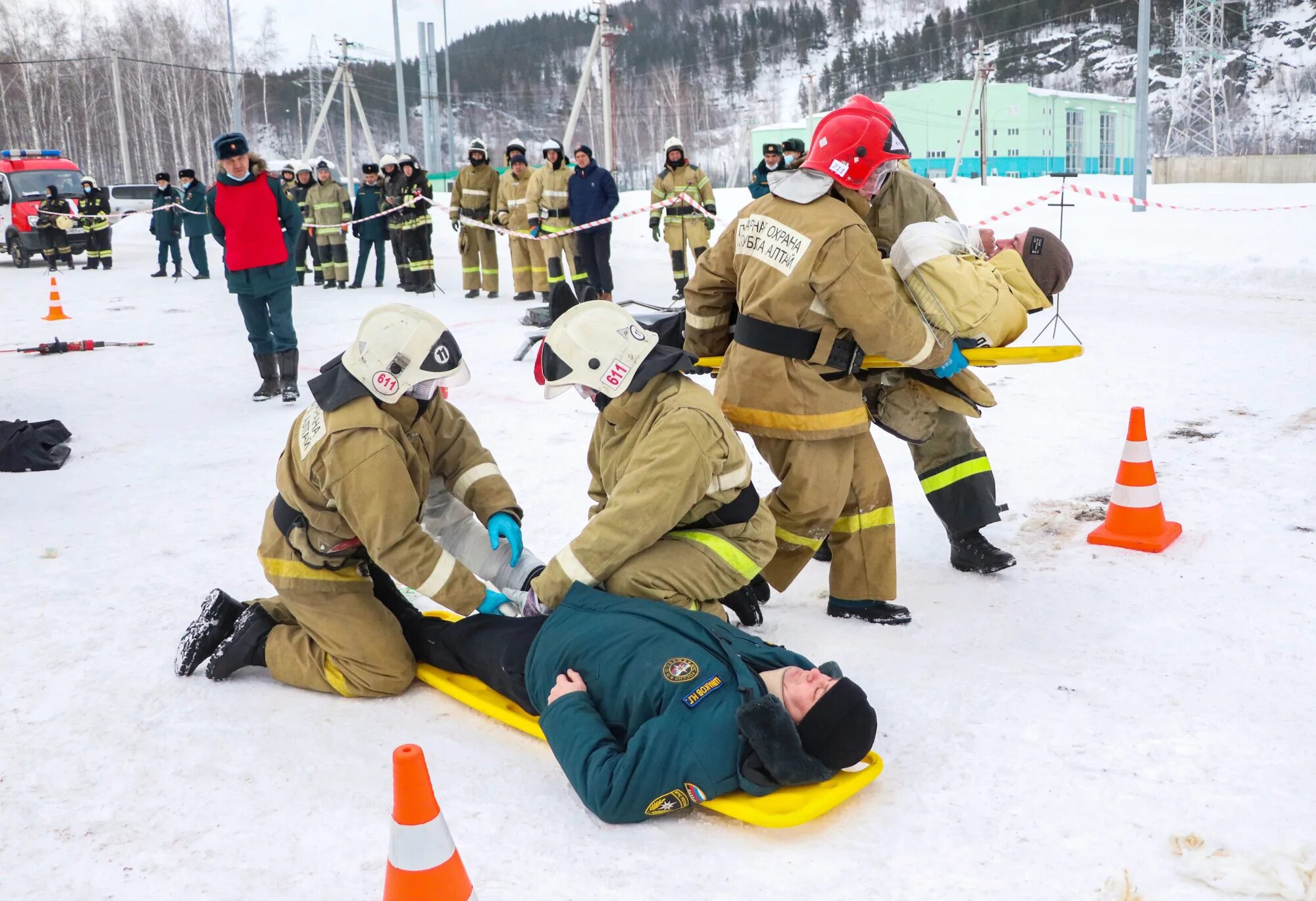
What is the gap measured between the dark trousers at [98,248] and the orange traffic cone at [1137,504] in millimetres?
19877

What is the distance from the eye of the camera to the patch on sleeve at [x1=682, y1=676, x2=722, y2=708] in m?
2.56

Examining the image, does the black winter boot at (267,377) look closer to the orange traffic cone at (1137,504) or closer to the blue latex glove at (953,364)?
the blue latex glove at (953,364)

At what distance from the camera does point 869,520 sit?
12.2 feet

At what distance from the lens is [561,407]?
7.25 m

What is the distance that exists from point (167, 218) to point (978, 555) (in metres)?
16.4

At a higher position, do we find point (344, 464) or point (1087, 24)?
point (1087, 24)

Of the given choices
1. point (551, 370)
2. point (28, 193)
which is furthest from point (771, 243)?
point (28, 193)

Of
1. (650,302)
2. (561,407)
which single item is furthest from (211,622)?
(650,302)

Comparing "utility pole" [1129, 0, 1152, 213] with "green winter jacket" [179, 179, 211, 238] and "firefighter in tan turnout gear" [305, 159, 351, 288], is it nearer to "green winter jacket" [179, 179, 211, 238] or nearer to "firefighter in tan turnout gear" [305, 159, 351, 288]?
"firefighter in tan turnout gear" [305, 159, 351, 288]

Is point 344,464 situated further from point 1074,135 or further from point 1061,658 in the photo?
point 1074,135

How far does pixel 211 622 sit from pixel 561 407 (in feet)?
13.0

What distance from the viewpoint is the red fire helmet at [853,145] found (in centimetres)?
343

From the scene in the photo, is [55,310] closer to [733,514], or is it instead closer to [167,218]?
[167,218]

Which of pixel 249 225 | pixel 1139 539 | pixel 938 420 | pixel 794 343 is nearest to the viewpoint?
pixel 794 343
